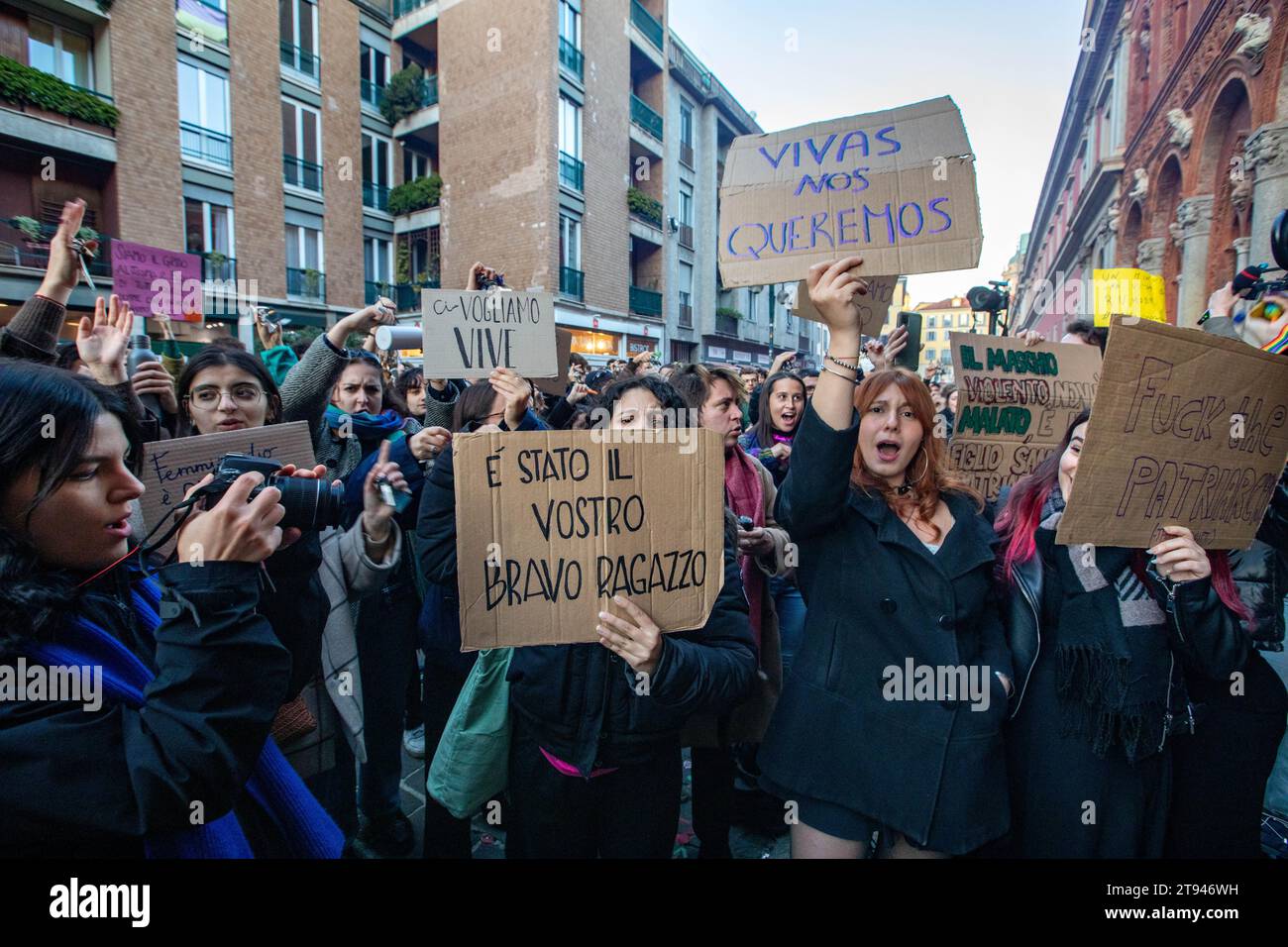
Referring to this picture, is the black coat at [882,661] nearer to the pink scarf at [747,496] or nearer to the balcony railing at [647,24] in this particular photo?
the pink scarf at [747,496]

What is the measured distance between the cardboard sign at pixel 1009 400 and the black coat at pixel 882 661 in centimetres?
158

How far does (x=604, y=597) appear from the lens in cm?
173

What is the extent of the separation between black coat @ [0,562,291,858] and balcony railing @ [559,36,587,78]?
21.3m

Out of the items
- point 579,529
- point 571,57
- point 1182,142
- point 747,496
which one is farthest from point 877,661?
point 571,57

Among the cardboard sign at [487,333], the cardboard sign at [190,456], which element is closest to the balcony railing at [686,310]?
the cardboard sign at [487,333]

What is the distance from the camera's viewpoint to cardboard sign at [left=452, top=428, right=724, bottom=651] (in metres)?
1.67

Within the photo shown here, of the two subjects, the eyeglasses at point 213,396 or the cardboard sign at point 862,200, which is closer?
the cardboard sign at point 862,200

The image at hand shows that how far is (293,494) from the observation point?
59.4 inches

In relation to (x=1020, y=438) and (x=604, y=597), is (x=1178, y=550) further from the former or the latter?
(x=1020, y=438)

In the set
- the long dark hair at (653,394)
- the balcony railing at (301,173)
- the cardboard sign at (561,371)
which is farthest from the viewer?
the balcony railing at (301,173)

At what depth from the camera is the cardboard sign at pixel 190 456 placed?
1841 millimetres

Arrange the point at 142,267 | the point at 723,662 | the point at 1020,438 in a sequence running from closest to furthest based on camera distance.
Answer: the point at 723,662
the point at 1020,438
the point at 142,267
